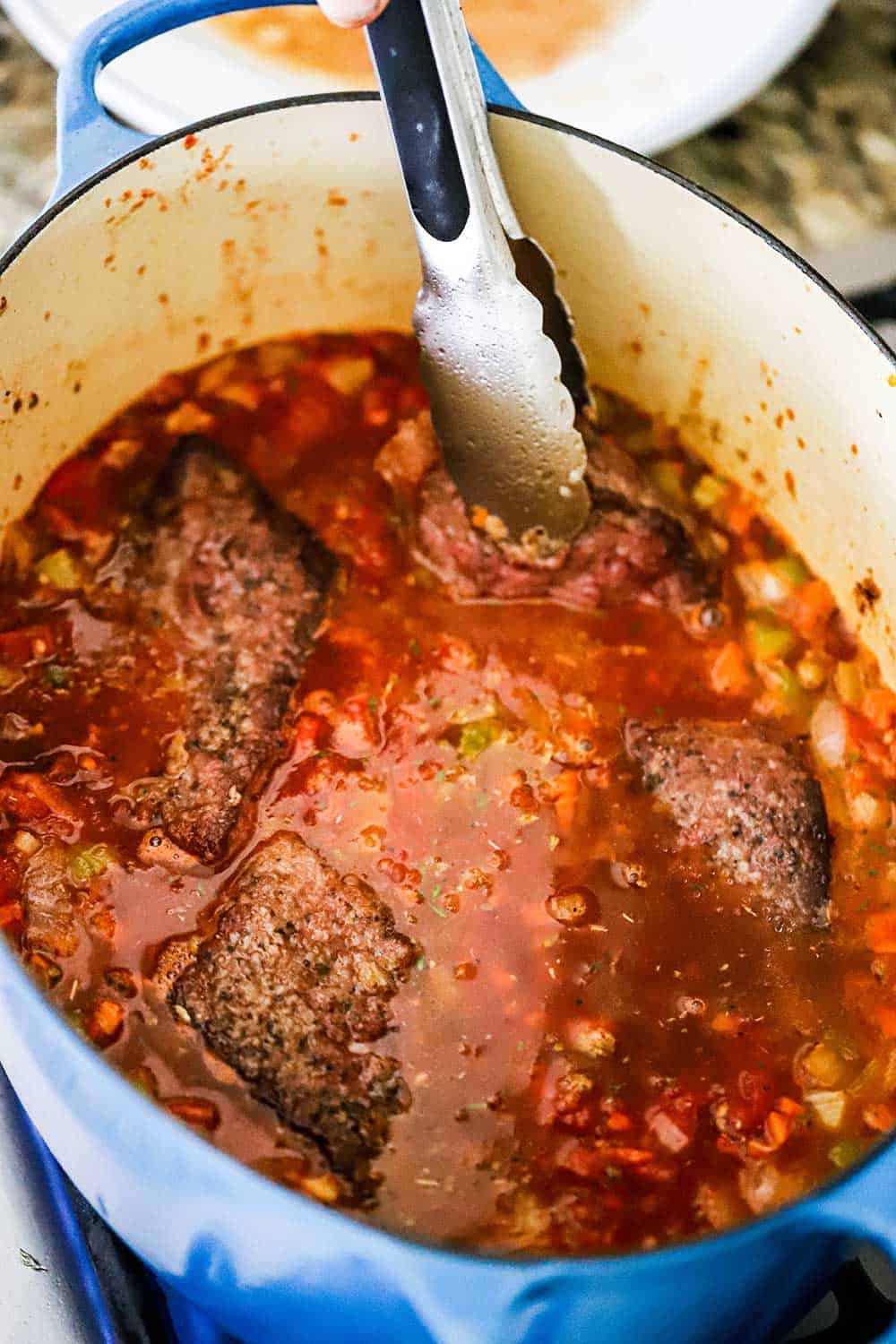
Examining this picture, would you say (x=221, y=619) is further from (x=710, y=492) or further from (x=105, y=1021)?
(x=710, y=492)

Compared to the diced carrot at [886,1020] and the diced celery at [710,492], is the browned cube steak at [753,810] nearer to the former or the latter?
the diced carrot at [886,1020]

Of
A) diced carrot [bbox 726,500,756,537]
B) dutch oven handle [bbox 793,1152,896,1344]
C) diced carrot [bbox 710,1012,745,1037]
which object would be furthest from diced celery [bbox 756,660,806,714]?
dutch oven handle [bbox 793,1152,896,1344]

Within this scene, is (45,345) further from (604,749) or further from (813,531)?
(813,531)

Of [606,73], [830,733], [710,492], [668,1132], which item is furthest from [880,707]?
[606,73]

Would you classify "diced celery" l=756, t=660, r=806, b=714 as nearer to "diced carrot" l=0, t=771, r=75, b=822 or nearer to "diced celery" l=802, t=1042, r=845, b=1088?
"diced celery" l=802, t=1042, r=845, b=1088

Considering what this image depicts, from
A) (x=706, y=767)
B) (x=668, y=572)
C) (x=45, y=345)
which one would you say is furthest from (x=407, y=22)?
(x=706, y=767)

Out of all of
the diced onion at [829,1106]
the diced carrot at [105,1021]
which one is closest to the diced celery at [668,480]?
the diced onion at [829,1106]

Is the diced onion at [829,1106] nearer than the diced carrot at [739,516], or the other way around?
the diced onion at [829,1106]
